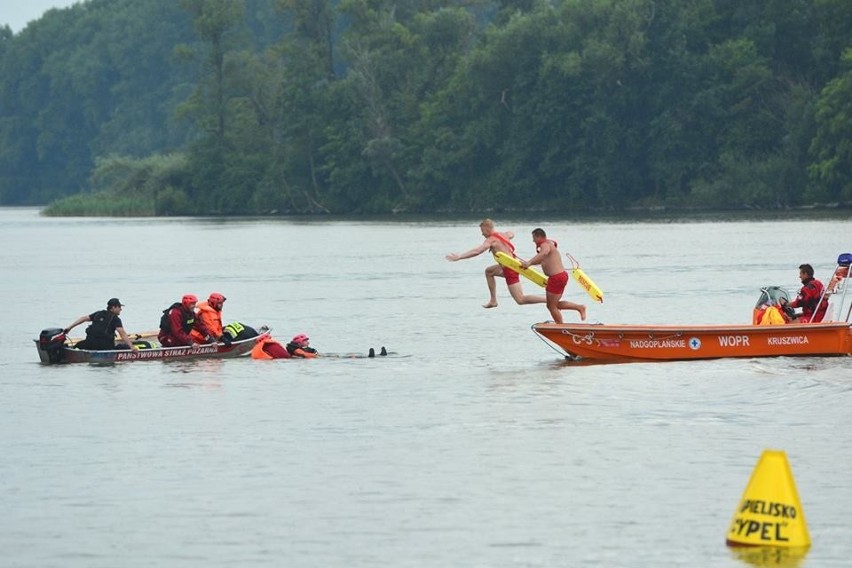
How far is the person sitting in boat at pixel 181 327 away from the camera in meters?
30.5

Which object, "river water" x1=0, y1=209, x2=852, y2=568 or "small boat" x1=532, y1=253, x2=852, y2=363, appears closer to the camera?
"river water" x1=0, y1=209, x2=852, y2=568

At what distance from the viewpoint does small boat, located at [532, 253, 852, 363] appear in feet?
91.1

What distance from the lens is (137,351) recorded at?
31.0 metres

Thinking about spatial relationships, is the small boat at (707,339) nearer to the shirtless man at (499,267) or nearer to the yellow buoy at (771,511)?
the shirtless man at (499,267)

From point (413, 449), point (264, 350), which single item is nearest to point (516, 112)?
point (264, 350)

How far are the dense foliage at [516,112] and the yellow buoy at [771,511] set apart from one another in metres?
81.5

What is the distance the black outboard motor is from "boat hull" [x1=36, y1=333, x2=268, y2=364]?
0.38 ft

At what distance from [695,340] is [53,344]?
36.5 ft

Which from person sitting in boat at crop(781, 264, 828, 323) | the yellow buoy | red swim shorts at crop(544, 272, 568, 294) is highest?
red swim shorts at crop(544, 272, 568, 294)

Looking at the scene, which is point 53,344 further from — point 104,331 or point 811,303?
point 811,303

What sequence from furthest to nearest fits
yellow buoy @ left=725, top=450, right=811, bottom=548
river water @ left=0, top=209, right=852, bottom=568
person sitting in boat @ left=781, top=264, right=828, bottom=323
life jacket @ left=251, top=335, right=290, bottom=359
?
life jacket @ left=251, top=335, right=290, bottom=359, person sitting in boat @ left=781, top=264, right=828, bottom=323, river water @ left=0, top=209, right=852, bottom=568, yellow buoy @ left=725, top=450, right=811, bottom=548

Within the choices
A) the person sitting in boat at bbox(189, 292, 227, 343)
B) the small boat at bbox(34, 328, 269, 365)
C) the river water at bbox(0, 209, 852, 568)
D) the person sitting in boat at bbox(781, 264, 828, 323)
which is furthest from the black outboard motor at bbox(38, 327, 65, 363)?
the person sitting in boat at bbox(781, 264, 828, 323)

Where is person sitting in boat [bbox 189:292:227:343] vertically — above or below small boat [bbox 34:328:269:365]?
above

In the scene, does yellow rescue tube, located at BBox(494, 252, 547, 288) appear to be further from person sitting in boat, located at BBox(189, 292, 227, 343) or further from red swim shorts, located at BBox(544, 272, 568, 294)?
person sitting in boat, located at BBox(189, 292, 227, 343)
